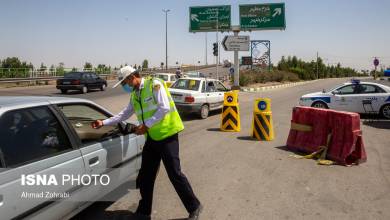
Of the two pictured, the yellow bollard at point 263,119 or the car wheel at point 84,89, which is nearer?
the yellow bollard at point 263,119

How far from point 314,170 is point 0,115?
17.2 ft

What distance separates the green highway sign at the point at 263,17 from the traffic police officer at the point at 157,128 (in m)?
30.2

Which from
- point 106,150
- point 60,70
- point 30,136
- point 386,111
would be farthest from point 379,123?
point 60,70

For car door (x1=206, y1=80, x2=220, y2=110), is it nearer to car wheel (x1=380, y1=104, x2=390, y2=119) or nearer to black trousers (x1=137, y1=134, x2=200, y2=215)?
car wheel (x1=380, y1=104, x2=390, y2=119)

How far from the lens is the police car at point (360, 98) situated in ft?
45.7

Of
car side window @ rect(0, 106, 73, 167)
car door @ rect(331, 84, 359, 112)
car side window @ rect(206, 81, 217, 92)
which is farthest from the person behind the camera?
car side window @ rect(206, 81, 217, 92)

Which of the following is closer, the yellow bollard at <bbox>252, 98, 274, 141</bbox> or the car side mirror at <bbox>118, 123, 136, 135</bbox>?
the car side mirror at <bbox>118, 123, 136, 135</bbox>

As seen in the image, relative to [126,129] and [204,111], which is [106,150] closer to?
[126,129]

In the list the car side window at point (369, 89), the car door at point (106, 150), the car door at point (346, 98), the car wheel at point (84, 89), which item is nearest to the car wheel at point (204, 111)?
the car door at point (346, 98)

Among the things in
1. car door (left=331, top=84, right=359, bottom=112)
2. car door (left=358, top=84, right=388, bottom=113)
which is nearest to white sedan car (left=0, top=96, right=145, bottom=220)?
car door (left=331, top=84, right=359, bottom=112)

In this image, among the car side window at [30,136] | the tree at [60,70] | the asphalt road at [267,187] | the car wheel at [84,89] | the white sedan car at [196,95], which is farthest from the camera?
the tree at [60,70]

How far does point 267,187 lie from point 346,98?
32.2 ft

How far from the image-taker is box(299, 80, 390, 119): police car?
13.9 meters

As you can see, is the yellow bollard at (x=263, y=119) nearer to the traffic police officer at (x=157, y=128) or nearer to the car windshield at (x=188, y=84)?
the car windshield at (x=188, y=84)
